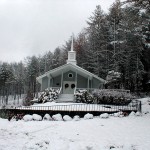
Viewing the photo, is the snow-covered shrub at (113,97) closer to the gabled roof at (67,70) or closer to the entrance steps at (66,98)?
the entrance steps at (66,98)

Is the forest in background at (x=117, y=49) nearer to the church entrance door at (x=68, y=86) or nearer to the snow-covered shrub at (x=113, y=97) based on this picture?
the church entrance door at (x=68, y=86)

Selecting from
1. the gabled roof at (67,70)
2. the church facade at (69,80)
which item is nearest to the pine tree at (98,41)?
the church facade at (69,80)

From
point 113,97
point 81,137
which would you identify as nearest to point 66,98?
point 113,97

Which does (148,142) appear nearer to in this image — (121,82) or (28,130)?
(28,130)

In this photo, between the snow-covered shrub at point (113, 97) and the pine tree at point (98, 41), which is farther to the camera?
the pine tree at point (98, 41)

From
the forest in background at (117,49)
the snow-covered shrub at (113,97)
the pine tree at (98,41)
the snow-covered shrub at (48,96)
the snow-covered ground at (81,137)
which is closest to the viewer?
the snow-covered ground at (81,137)

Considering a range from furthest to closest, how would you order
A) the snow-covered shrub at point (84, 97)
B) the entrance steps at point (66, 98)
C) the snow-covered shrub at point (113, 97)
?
the entrance steps at point (66, 98)
the snow-covered shrub at point (84, 97)
the snow-covered shrub at point (113, 97)

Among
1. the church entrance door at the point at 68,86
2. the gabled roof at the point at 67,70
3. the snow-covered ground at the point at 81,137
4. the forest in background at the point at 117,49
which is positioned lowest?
the snow-covered ground at the point at 81,137

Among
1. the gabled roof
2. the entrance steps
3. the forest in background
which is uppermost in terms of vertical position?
the forest in background

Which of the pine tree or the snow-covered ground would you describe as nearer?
the snow-covered ground

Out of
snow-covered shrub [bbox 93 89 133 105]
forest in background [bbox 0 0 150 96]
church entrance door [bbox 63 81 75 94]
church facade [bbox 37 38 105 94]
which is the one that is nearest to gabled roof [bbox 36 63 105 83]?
church facade [bbox 37 38 105 94]

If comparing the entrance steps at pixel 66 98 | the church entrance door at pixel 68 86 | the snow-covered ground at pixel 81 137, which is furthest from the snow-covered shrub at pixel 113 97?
the snow-covered ground at pixel 81 137

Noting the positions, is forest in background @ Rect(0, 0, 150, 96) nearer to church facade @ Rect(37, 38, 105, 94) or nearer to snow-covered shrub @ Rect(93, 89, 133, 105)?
church facade @ Rect(37, 38, 105, 94)

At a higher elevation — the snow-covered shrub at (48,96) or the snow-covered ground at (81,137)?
the snow-covered shrub at (48,96)
